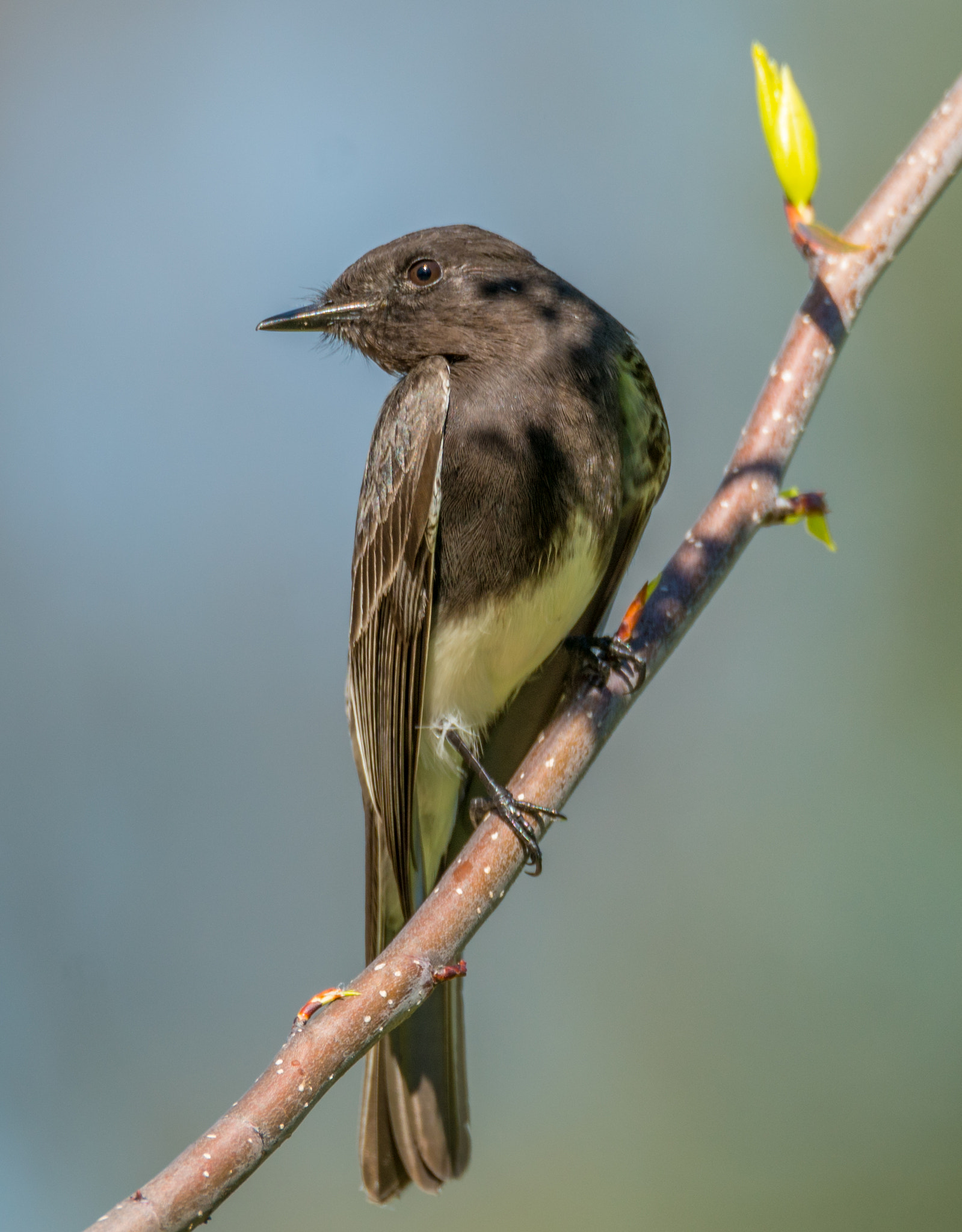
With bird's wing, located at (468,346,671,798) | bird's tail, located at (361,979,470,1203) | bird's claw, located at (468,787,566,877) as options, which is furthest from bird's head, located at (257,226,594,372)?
bird's tail, located at (361,979,470,1203)

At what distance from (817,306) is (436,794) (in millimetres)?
1902

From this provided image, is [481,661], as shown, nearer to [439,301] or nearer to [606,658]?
[606,658]

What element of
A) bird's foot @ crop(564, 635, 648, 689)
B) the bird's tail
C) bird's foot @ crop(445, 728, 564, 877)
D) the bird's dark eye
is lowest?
the bird's tail

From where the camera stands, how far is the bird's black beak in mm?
3797

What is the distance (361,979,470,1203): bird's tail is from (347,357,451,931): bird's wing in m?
0.34

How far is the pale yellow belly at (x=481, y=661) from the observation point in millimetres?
3285

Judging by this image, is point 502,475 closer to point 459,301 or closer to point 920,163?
point 459,301

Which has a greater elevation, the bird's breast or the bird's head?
the bird's head

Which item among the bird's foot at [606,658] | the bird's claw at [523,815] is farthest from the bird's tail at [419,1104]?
the bird's foot at [606,658]

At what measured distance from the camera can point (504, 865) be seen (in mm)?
2490

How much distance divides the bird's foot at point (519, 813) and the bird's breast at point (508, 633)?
25 centimetres

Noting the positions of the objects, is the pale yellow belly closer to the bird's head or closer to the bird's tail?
the bird's tail

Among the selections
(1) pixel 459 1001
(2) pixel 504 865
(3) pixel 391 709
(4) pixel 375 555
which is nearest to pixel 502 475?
(4) pixel 375 555

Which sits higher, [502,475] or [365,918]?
[502,475]
